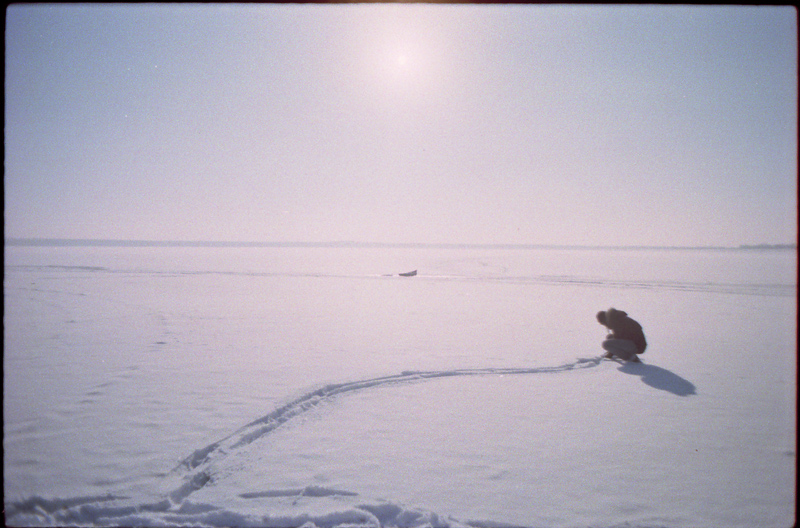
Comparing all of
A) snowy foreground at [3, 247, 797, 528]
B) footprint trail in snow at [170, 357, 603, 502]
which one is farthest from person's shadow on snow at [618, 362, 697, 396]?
footprint trail in snow at [170, 357, 603, 502]

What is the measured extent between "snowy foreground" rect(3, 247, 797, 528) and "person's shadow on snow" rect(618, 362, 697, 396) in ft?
0.16

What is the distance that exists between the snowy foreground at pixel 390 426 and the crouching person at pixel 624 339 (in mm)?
233

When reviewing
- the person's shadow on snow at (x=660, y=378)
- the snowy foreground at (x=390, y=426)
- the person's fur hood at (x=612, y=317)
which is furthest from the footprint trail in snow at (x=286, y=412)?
the person's fur hood at (x=612, y=317)

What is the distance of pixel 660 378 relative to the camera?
5785 mm

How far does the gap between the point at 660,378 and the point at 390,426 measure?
405 centimetres

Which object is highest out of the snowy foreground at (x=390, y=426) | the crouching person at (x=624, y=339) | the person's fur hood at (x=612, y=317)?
the person's fur hood at (x=612, y=317)

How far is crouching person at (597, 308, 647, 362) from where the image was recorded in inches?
252

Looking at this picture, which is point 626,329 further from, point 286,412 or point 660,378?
point 286,412

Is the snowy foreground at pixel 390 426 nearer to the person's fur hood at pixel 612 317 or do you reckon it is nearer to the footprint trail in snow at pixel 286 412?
the footprint trail in snow at pixel 286 412

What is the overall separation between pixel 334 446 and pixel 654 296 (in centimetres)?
1436

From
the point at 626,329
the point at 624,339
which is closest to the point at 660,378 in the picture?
the point at 624,339

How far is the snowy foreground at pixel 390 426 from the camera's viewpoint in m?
2.96

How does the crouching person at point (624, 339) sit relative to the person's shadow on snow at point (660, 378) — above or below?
above

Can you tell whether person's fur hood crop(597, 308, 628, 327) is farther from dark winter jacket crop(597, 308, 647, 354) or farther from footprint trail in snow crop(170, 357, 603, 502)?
footprint trail in snow crop(170, 357, 603, 502)
